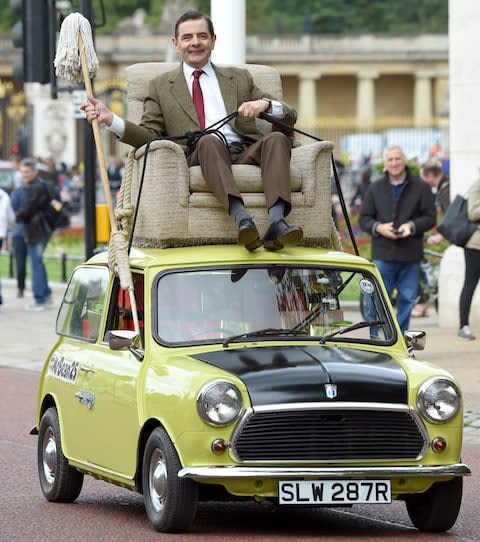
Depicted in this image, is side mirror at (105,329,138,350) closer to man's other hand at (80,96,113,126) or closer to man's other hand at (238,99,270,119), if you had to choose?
man's other hand at (80,96,113,126)

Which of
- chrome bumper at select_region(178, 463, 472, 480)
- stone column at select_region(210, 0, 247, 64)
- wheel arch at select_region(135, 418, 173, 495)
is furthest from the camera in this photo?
stone column at select_region(210, 0, 247, 64)

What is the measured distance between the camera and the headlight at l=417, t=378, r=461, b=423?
343 inches

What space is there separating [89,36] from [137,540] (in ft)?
10.6

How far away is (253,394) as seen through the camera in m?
8.48

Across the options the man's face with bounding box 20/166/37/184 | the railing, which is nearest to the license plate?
the man's face with bounding box 20/166/37/184

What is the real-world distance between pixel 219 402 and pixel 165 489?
1.68 ft

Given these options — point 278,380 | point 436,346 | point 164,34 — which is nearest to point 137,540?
point 278,380

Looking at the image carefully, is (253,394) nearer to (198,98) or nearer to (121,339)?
(121,339)

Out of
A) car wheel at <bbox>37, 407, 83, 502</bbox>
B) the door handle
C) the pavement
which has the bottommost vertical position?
the pavement

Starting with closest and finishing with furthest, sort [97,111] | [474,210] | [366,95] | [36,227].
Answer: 1. [97,111]
2. [474,210]
3. [36,227]
4. [366,95]

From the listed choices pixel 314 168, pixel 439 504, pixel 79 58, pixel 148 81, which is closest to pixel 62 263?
pixel 148 81

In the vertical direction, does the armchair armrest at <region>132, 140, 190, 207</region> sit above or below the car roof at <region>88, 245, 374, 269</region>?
above

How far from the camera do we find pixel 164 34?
108062mm

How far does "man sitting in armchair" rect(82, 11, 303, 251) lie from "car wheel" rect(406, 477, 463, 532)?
173 cm
